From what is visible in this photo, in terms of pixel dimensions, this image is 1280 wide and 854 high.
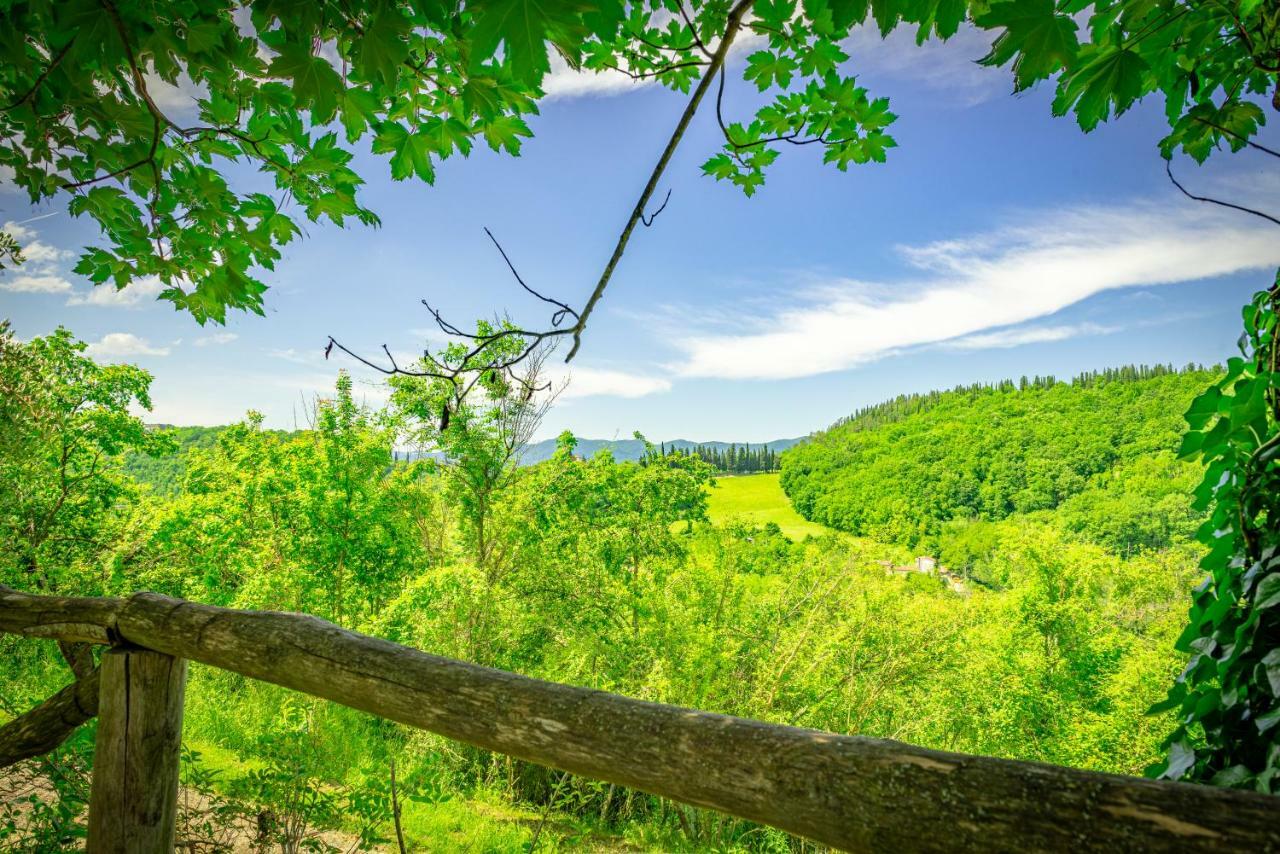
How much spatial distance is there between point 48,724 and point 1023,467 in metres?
61.7

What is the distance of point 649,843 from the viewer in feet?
29.8

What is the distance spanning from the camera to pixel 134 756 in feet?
4.78

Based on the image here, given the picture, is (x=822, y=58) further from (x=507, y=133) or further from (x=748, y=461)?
(x=748, y=461)

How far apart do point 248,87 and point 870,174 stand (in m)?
2.27

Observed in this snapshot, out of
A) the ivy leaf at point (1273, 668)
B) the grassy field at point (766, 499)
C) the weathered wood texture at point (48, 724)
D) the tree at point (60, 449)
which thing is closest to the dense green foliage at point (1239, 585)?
the ivy leaf at point (1273, 668)

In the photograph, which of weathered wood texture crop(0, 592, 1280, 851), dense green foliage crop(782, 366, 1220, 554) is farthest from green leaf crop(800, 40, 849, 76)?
dense green foliage crop(782, 366, 1220, 554)

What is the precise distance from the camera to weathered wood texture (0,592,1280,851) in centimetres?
62

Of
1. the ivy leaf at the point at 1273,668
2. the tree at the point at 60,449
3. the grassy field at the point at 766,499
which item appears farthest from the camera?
the grassy field at the point at 766,499

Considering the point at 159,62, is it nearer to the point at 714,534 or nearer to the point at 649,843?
the point at 649,843

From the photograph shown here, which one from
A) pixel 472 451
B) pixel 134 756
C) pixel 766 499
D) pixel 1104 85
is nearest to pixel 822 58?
pixel 1104 85

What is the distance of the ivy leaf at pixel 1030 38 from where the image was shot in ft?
3.72

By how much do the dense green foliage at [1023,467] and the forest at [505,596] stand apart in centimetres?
2185

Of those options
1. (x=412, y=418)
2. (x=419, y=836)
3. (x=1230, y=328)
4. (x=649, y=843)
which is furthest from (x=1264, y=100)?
(x=412, y=418)

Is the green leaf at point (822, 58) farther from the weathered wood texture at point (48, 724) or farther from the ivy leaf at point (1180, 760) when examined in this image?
the weathered wood texture at point (48, 724)
